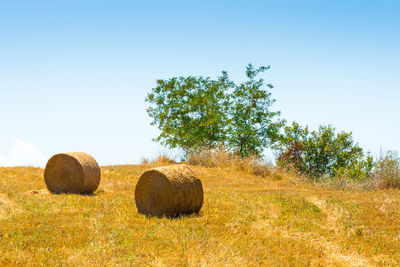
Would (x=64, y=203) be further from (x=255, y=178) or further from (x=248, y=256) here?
(x=255, y=178)

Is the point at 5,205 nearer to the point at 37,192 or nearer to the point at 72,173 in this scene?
the point at 37,192

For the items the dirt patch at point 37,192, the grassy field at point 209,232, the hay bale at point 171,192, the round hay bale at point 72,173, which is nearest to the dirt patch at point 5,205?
the grassy field at point 209,232

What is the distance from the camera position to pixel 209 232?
908 cm

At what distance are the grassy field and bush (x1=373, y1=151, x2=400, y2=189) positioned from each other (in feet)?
14.2

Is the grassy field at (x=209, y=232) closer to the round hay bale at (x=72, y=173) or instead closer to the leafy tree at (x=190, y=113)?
the round hay bale at (x=72, y=173)

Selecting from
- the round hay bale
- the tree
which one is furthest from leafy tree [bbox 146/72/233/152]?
the round hay bale

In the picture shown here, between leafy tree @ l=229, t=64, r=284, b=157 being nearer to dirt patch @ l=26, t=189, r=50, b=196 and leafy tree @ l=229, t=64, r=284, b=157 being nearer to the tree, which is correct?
the tree

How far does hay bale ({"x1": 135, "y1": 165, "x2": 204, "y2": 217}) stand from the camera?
35.1 feet

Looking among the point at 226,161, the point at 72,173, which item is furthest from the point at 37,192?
the point at 226,161

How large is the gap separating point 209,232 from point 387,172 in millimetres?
13895

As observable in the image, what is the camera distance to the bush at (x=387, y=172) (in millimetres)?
19391

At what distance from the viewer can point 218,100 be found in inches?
1251

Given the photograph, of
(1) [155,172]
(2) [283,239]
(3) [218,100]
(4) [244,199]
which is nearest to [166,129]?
(3) [218,100]

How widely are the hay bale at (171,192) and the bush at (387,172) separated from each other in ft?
40.7
